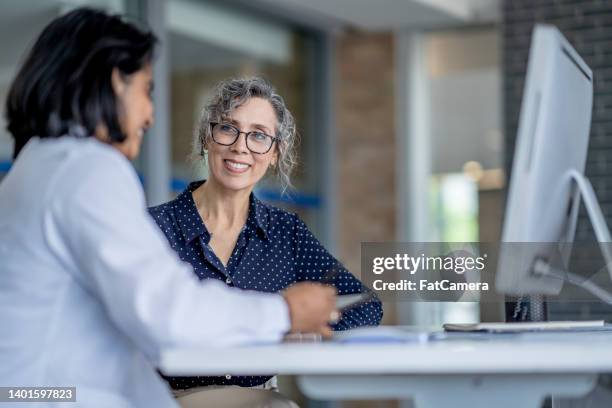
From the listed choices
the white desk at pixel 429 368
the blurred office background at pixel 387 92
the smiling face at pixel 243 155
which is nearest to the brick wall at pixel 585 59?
the blurred office background at pixel 387 92

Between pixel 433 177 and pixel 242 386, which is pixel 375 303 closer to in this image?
pixel 242 386

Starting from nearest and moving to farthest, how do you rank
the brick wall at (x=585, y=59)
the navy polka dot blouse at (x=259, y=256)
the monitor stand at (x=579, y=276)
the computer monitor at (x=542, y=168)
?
the computer monitor at (x=542, y=168), the monitor stand at (x=579, y=276), the navy polka dot blouse at (x=259, y=256), the brick wall at (x=585, y=59)

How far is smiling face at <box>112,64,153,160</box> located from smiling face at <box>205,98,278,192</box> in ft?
2.84

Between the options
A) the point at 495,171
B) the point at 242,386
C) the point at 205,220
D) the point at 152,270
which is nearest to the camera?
the point at 152,270

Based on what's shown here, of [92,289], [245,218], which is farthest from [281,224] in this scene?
[92,289]

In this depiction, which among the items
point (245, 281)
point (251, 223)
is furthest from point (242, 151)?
point (245, 281)

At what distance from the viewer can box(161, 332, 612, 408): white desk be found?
151cm

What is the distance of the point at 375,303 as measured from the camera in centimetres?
248

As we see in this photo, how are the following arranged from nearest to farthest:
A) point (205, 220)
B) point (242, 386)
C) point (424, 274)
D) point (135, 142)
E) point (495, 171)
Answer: point (135, 142)
point (424, 274)
point (242, 386)
point (205, 220)
point (495, 171)

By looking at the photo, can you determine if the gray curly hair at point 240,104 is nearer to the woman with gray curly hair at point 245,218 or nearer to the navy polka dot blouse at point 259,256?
the woman with gray curly hair at point 245,218

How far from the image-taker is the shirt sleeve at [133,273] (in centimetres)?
147

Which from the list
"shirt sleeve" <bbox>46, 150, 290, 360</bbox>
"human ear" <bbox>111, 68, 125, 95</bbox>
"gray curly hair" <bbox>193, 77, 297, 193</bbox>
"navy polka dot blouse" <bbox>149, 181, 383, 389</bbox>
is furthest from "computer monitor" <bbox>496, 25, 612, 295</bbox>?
"human ear" <bbox>111, 68, 125, 95</bbox>

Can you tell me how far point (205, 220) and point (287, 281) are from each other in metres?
0.25

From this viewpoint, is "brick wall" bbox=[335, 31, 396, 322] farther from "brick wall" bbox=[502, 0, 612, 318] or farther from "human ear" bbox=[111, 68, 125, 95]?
"human ear" bbox=[111, 68, 125, 95]
